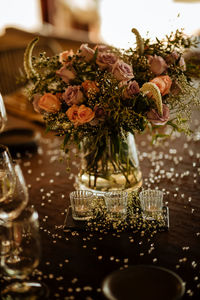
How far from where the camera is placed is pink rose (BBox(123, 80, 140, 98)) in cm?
130

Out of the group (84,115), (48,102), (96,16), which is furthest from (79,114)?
(96,16)

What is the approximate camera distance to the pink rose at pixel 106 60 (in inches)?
52.9

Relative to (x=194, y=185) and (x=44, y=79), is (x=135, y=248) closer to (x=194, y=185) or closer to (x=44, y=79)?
(x=194, y=185)

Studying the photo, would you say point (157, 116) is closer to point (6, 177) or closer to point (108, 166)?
point (108, 166)

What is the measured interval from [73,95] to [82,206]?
0.35m

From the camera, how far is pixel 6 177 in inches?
51.6

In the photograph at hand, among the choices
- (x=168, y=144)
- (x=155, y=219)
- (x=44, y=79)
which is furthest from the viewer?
(x=168, y=144)

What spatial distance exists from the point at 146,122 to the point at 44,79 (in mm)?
372


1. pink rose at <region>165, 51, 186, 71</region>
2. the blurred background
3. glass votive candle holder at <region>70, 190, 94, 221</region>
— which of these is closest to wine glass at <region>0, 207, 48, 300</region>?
glass votive candle holder at <region>70, 190, 94, 221</region>

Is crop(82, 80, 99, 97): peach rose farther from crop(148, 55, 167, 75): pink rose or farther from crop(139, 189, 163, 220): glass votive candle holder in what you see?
crop(139, 189, 163, 220): glass votive candle holder

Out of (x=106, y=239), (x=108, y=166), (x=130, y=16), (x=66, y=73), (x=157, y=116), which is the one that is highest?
(x=66, y=73)

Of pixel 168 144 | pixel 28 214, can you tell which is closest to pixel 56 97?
pixel 28 214

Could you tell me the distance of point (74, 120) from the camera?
52.6 inches

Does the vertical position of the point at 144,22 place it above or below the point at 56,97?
below
